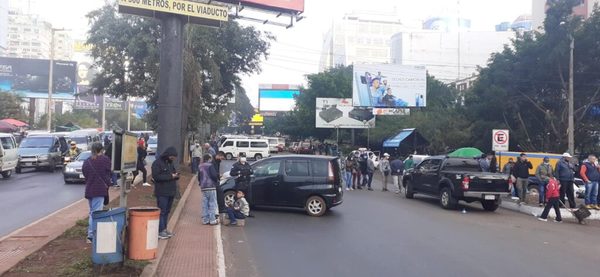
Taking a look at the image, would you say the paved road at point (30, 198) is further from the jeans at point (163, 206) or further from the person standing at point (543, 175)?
the person standing at point (543, 175)

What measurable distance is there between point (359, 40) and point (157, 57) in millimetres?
99048

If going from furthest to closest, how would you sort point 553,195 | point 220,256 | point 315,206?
point 553,195 < point 315,206 < point 220,256

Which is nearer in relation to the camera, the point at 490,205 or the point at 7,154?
the point at 490,205

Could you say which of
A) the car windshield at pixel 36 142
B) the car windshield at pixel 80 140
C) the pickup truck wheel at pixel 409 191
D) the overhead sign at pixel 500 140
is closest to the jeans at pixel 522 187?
the overhead sign at pixel 500 140

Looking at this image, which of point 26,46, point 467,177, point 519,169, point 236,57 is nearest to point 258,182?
point 467,177

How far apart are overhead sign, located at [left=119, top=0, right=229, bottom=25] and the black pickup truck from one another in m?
8.40

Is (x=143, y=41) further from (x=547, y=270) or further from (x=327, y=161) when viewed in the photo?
(x=547, y=270)

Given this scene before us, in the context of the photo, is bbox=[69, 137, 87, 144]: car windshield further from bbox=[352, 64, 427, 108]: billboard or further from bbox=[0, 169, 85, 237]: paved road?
bbox=[352, 64, 427, 108]: billboard

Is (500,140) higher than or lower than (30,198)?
higher

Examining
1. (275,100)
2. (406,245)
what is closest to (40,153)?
(406,245)

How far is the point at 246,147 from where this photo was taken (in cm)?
4856

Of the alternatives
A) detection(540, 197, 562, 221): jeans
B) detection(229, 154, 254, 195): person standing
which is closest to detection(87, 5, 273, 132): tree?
detection(229, 154, 254, 195): person standing

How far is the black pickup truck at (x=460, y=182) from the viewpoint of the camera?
1612cm

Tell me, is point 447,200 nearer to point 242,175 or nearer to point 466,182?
point 466,182
